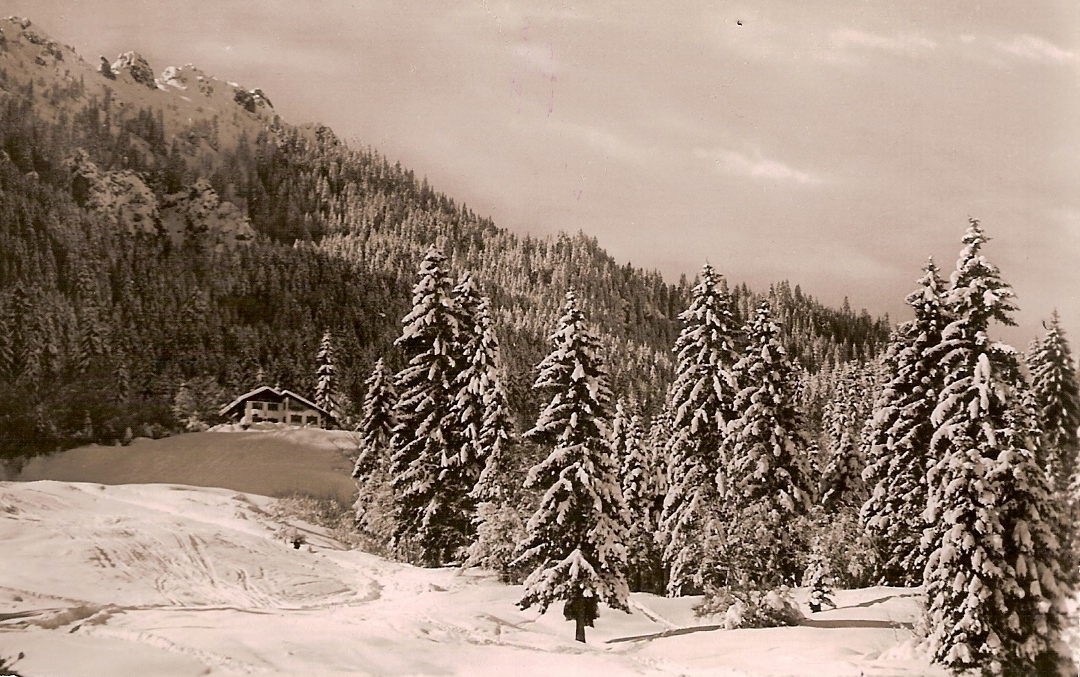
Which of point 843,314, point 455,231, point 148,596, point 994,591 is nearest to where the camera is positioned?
point 994,591

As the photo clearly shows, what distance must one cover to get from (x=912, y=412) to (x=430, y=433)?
13.9 meters

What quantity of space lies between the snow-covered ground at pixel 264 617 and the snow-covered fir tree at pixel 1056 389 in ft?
15.8

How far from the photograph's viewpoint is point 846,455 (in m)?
33.1

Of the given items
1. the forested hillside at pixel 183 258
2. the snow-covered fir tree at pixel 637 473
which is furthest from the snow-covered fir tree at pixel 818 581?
the snow-covered fir tree at pixel 637 473

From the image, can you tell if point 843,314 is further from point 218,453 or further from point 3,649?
point 3,649

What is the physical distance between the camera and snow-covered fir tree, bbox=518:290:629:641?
67.6 feet

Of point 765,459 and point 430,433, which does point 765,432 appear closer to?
point 765,459

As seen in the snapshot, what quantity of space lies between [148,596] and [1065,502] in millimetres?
19376

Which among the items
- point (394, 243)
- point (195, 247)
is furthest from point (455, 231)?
point (195, 247)

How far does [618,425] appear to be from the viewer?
134 ft

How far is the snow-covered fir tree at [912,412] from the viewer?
65.8 ft

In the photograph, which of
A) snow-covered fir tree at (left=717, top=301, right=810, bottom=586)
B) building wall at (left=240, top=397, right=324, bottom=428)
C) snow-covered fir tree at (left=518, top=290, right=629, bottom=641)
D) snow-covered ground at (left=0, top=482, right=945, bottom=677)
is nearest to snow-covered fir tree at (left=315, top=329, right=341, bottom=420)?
building wall at (left=240, top=397, right=324, bottom=428)

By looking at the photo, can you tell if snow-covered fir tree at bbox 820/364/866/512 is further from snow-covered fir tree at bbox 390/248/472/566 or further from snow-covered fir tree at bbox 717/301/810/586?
snow-covered fir tree at bbox 390/248/472/566

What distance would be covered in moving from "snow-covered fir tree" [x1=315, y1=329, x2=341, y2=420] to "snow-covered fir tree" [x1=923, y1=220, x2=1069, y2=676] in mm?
14507
